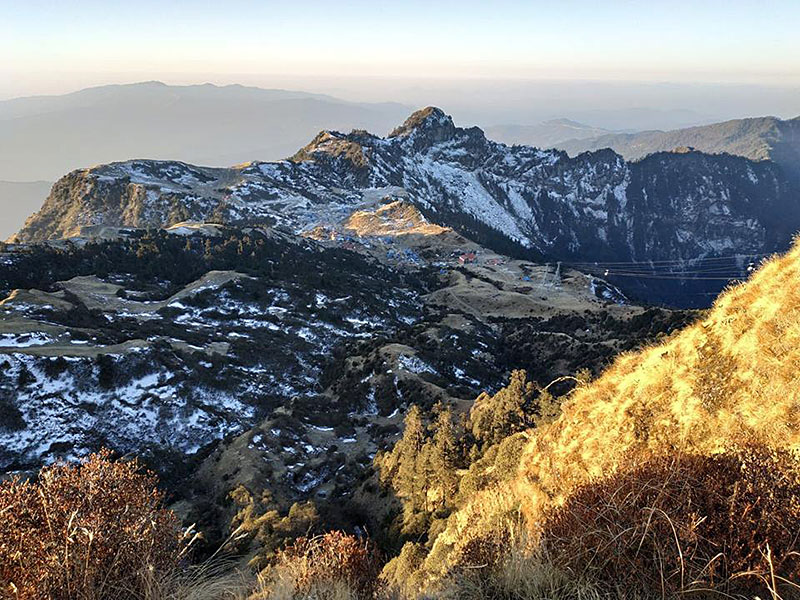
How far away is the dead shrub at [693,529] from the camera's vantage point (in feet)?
14.8

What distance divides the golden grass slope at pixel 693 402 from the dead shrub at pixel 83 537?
17.1ft

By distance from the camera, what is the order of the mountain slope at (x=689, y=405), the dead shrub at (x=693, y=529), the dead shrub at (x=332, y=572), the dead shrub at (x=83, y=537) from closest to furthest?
1. the dead shrub at (x=693, y=529)
2. the dead shrub at (x=83, y=537)
3. the dead shrub at (x=332, y=572)
4. the mountain slope at (x=689, y=405)

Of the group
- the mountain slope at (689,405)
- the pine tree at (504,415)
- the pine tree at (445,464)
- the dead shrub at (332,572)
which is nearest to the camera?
the dead shrub at (332,572)

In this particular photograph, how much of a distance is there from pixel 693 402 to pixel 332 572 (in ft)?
25.3

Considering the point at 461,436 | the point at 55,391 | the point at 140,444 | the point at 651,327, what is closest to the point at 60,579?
the point at 461,436

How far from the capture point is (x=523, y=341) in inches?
2844

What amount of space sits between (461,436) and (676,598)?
2566cm

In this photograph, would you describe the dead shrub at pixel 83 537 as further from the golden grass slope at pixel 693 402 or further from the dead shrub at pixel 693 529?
the golden grass slope at pixel 693 402

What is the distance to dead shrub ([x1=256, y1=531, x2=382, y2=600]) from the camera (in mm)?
6184

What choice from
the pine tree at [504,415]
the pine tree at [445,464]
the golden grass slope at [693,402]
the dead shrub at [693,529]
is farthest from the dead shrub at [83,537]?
the pine tree at [504,415]

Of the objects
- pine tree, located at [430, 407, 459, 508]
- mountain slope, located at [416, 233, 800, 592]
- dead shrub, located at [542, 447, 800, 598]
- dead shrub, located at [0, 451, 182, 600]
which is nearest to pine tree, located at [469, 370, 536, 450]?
pine tree, located at [430, 407, 459, 508]

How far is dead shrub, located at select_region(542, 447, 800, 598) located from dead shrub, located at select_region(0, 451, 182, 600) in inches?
195

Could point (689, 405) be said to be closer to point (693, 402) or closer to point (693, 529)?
point (693, 402)

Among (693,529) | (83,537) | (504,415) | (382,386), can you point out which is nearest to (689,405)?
(693,529)
